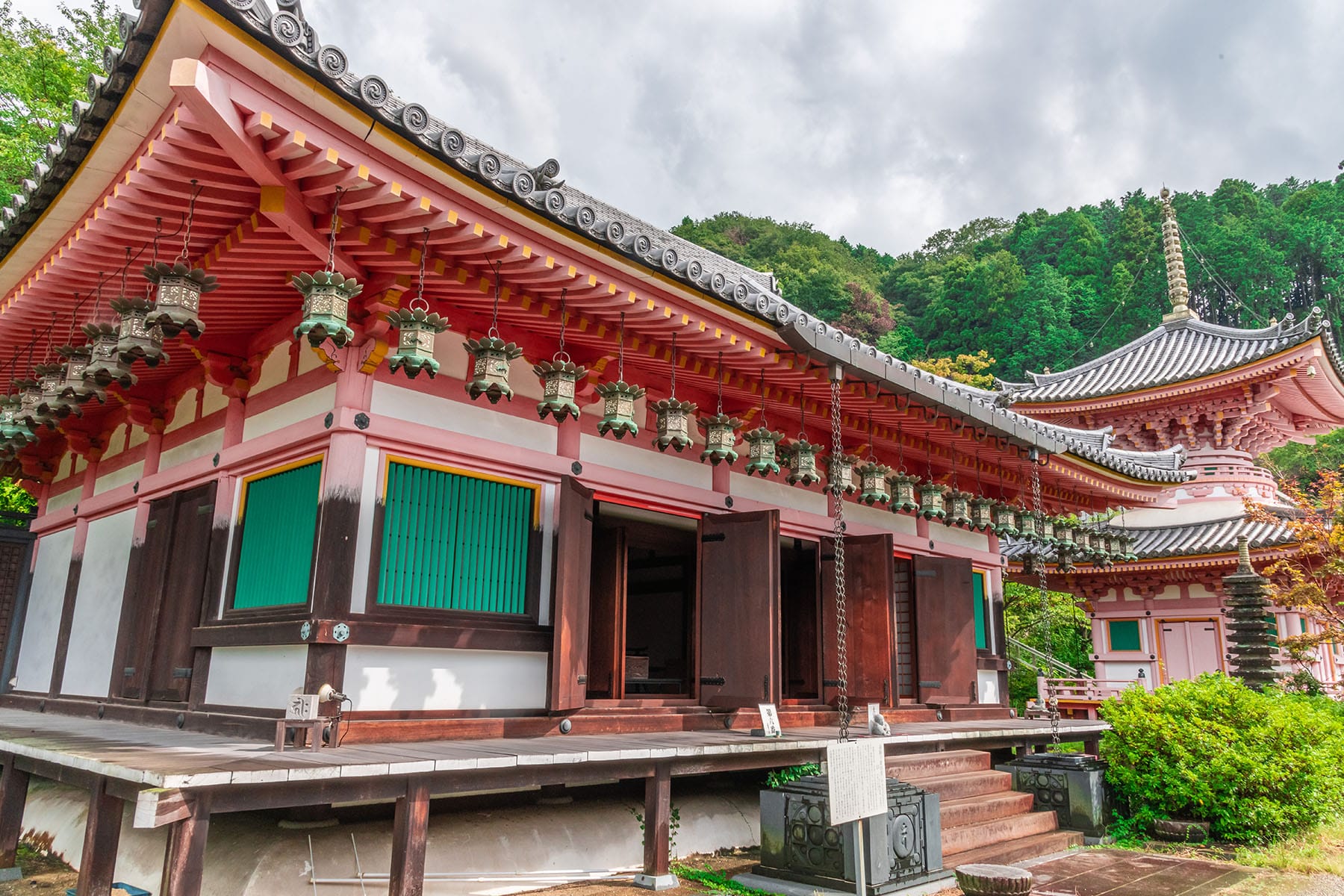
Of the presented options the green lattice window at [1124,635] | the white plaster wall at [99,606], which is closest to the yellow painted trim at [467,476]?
the white plaster wall at [99,606]

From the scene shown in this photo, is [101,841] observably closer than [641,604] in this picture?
Yes

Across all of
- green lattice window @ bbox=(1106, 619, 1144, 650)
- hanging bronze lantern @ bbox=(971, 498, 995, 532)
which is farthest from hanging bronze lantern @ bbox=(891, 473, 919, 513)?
green lattice window @ bbox=(1106, 619, 1144, 650)

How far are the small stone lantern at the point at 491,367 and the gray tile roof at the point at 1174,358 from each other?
14484 millimetres

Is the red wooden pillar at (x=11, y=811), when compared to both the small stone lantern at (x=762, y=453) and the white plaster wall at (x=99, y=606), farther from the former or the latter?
the small stone lantern at (x=762, y=453)

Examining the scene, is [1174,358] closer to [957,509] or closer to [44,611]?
[957,509]

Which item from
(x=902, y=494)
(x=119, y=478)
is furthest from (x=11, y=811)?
(x=902, y=494)

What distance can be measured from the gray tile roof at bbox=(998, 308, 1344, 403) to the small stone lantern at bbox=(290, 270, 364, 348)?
15662 mm

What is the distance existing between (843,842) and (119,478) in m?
8.91

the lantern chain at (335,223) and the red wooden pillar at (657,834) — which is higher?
the lantern chain at (335,223)

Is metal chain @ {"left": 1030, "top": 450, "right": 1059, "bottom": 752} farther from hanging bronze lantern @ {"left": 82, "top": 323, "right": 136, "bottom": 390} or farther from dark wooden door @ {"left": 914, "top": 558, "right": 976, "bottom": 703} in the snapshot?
hanging bronze lantern @ {"left": 82, "top": 323, "right": 136, "bottom": 390}

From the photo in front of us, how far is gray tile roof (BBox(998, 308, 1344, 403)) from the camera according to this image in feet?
59.6

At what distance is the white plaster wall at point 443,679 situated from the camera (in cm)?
600

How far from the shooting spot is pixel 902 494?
964 cm

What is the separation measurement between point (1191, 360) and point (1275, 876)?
53.5 ft
